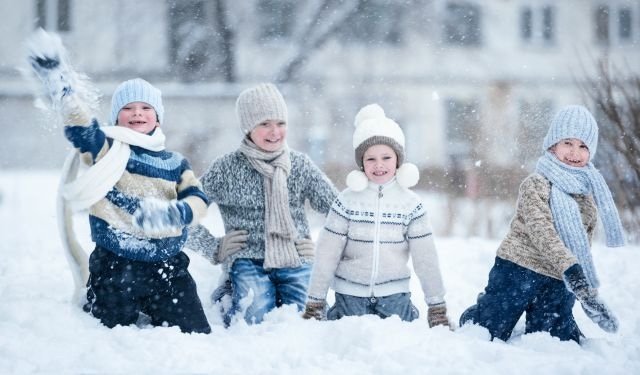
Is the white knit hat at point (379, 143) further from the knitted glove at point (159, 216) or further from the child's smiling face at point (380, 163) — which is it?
the knitted glove at point (159, 216)

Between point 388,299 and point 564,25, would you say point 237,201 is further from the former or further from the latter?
point 564,25

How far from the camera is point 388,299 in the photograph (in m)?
3.80

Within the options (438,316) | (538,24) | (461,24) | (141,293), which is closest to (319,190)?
(438,316)

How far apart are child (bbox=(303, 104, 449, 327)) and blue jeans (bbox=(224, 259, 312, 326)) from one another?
424mm

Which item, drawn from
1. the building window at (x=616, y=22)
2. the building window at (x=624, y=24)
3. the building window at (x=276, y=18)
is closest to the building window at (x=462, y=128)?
the building window at (x=616, y=22)

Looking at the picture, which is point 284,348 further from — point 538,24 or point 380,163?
point 538,24

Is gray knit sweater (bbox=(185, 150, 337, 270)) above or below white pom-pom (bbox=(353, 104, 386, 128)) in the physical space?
below

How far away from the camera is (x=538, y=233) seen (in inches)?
144

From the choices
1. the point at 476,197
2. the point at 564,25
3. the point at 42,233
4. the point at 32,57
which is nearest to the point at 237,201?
the point at 32,57

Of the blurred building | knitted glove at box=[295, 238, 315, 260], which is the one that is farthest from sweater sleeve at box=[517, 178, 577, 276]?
the blurred building

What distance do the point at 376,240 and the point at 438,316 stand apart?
463 millimetres

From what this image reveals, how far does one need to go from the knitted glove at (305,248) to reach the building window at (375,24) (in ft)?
23.3

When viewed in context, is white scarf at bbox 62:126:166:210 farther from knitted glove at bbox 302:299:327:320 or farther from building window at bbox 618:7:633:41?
building window at bbox 618:7:633:41

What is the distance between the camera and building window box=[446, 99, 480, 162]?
36.8 ft
